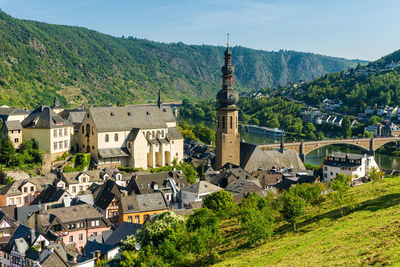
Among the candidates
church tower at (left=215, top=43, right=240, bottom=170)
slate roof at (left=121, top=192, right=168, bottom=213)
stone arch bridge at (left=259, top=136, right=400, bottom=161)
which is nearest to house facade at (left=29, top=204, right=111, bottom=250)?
slate roof at (left=121, top=192, right=168, bottom=213)

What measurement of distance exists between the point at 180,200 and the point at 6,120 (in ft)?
86.9

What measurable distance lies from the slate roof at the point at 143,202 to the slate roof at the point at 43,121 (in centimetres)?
1783

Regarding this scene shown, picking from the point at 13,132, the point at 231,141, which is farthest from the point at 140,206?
the point at 13,132

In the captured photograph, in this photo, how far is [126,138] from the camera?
64000mm

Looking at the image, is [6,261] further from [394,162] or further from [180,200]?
[394,162]

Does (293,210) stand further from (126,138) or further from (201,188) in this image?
(126,138)

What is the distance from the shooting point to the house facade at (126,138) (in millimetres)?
61875

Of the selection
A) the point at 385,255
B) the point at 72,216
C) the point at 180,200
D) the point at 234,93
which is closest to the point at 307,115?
the point at 234,93

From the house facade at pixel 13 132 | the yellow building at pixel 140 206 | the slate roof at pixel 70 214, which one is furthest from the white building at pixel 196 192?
the house facade at pixel 13 132

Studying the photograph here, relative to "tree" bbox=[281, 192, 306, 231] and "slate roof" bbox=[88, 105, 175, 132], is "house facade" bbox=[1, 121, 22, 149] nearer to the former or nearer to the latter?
"slate roof" bbox=[88, 105, 175, 132]

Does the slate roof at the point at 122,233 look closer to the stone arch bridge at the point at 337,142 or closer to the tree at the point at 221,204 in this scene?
the tree at the point at 221,204

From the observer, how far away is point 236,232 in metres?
36.3

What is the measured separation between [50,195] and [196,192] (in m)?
15.2

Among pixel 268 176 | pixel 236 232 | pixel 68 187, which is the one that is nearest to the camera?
pixel 236 232
